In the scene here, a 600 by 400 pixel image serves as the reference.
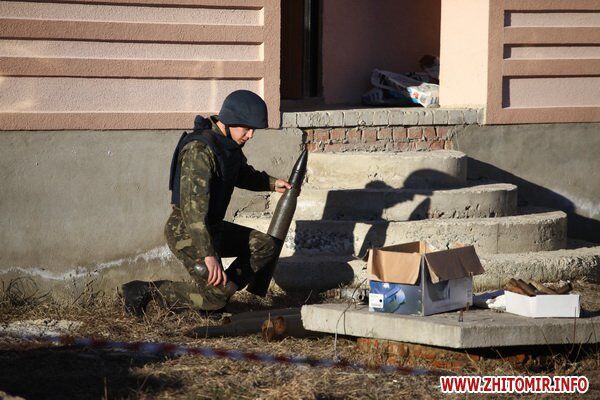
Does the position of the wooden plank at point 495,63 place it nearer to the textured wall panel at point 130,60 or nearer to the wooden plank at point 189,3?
the textured wall panel at point 130,60

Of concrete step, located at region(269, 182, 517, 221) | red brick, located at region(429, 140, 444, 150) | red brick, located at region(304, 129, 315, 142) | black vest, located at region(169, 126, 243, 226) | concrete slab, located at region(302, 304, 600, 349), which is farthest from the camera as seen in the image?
red brick, located at region(429, 140, 444, 150)

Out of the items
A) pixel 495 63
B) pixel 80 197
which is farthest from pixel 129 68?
pixel 495 63

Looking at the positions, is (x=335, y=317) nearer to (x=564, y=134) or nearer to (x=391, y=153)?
(x=391, y=153)

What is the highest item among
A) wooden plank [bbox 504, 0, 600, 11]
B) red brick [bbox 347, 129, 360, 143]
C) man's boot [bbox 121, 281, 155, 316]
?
wooden plank [bbox 504, 0, 600, 11]

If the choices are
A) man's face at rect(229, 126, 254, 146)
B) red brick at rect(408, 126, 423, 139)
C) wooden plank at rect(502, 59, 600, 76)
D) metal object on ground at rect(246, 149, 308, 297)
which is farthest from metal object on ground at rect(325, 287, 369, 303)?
wooden plank at rect(502, 59, 600, 76)

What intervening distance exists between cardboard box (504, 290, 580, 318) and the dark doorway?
549 cm

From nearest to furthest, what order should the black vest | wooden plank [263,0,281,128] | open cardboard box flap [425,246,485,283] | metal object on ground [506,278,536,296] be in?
1. open cardboard box flap [425,246,485,283]
2. metal object on ground [506,278,536,296]
3. the black vest
4. wooden plank [263,0,281,128]

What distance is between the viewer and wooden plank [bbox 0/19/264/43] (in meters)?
7.51

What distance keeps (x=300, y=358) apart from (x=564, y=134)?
4307 mm

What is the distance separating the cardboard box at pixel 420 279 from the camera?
589cm

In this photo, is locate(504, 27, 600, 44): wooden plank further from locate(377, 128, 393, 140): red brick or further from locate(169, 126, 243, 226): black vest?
locate(169, 126, 243, 226): black vest

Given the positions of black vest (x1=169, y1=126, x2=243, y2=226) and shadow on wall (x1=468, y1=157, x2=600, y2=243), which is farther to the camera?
shadow on wall (x1=468, y1=157, x2=600, y2=243)

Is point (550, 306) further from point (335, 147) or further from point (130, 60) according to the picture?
point (130, 60)

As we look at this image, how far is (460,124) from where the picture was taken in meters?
8.84
